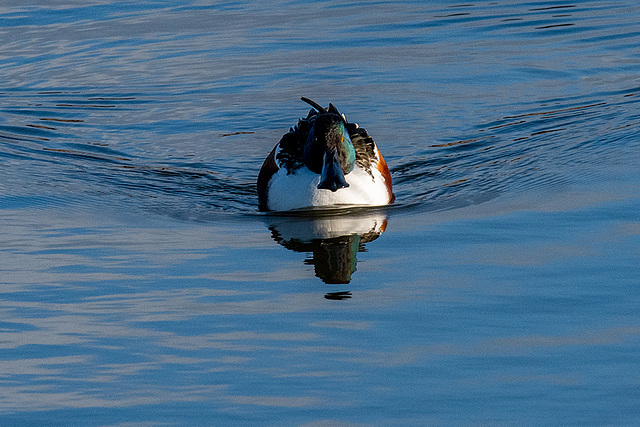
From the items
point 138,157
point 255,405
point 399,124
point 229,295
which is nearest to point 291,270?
point 229,295

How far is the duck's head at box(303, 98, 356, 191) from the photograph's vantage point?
8.45 meters

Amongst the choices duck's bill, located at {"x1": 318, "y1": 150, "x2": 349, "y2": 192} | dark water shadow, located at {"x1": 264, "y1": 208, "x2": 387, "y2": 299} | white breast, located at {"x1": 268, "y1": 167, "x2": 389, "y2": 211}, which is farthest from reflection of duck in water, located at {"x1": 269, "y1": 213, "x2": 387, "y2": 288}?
duck's bill, located at {"x1": 318, "y1": 150, "x2": 349, "y2": 192}

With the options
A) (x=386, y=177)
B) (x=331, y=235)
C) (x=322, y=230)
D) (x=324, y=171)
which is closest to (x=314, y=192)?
(x=324, y=171)

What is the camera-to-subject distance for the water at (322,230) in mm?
5172

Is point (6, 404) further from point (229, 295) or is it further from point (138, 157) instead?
point (138, 157)

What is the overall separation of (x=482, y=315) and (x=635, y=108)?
645 cm

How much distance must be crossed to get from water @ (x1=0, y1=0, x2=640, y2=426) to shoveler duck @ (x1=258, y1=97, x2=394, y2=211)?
0.21 meters

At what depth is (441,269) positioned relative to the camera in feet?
22.8

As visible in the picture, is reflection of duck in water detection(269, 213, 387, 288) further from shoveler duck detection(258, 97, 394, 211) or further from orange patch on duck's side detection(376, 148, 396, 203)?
orange patch on duck's side detection(376, 148, 396, 203)

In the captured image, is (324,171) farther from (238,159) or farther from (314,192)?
(238,159)

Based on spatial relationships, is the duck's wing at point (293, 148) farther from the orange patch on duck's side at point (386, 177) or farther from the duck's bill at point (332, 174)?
the orange patch on duck's side at point (386, 177)

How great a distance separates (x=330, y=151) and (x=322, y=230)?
0.71 metres

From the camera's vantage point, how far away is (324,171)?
8555 mm

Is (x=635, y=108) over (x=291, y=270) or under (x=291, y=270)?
over
